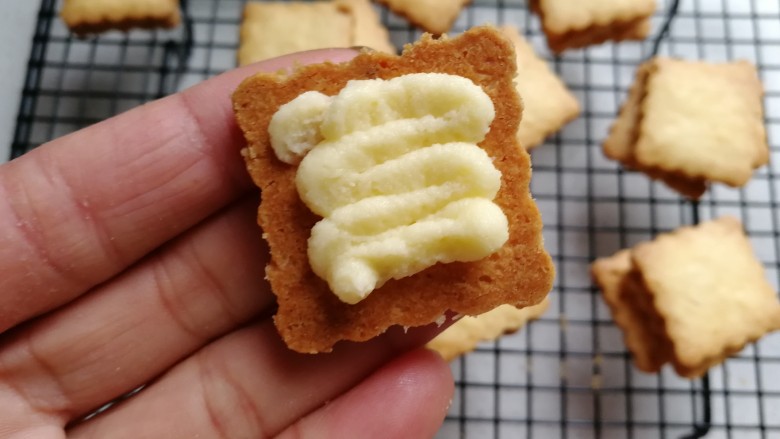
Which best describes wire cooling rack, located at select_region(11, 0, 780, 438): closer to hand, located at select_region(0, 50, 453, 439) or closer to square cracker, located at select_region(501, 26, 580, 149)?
square cracker, located at select_region(501, 26, 580, 149)

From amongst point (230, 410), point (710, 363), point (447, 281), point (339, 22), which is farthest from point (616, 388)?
point (339, 22)

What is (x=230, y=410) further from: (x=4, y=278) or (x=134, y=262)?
(x=4, y=278)

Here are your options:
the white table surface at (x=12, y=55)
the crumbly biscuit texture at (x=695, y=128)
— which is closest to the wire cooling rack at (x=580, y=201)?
the white table surface at (x=12, y=55)

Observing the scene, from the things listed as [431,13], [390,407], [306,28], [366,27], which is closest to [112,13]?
[306,28]

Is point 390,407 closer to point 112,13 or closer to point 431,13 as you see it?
point 431,13

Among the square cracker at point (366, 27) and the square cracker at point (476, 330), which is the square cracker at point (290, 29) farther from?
the square cracker at point (476, 330)
